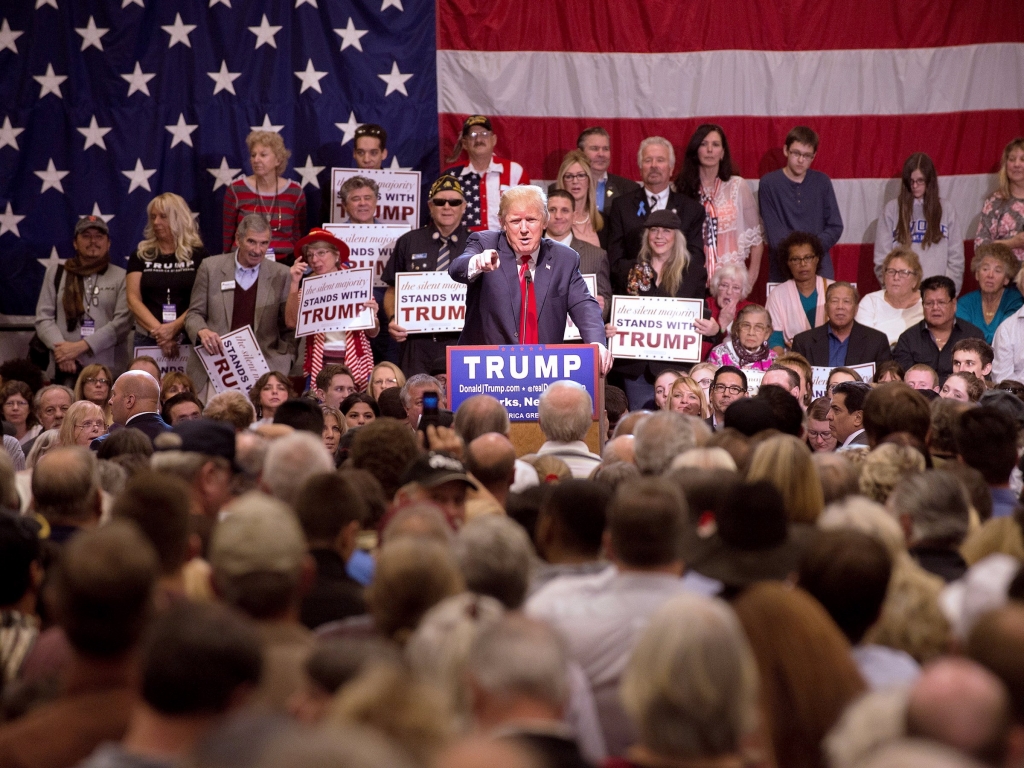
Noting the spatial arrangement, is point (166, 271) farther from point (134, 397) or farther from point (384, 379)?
point (134, 397)

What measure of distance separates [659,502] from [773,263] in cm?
770

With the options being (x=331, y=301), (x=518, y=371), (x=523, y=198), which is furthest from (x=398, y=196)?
(x=518, y=371)

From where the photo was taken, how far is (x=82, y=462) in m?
4.17

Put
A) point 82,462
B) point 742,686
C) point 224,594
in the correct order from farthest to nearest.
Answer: point 82,462 < point 224,594 < point 742,686

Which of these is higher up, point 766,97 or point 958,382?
point 766,97

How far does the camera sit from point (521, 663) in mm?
2455

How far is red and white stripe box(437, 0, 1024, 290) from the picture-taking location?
37.8 feet

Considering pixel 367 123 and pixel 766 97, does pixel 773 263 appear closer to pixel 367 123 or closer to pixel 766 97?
pixel 766 97

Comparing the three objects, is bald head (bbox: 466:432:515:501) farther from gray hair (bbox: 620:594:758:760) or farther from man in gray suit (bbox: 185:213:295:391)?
man in gray suit (bbox: 185:213:295:391)

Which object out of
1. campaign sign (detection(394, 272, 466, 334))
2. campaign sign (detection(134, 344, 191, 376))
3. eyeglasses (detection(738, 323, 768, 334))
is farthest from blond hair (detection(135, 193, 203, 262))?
eyeglasses (detection(738, 323, 768, 334))

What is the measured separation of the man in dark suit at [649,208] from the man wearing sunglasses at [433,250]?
116 centimetres

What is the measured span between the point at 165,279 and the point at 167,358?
1.89ft

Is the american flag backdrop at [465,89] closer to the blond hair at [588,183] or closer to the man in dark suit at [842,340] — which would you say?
the blond hair at [588,183]

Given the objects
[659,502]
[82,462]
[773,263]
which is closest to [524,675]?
[659,502]
